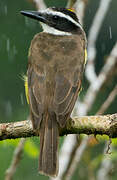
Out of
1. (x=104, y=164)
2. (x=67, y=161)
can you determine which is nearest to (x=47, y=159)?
(x=67, y=161)

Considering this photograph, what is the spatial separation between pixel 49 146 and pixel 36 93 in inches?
25.7

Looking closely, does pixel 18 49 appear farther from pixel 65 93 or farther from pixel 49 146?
pixel 49 146

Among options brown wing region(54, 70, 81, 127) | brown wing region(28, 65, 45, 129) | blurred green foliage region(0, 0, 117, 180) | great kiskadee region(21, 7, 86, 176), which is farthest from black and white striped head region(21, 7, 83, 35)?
blurred green foliage region(0, 0, 117, 180)

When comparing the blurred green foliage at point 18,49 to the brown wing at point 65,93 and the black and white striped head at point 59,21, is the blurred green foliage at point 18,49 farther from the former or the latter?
the brown wing at point 65,93

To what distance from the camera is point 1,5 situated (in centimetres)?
1380

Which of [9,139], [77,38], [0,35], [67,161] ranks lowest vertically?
[0,35]

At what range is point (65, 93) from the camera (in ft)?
18.8

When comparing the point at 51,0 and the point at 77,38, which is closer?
the point at 77,38

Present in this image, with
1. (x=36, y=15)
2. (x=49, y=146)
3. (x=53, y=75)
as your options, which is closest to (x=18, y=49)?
(x=36, y=15)

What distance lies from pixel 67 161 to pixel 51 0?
806cm

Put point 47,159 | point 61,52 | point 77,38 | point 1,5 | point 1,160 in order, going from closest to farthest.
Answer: point 47,159, point 61,52, point 77,38, point 1,160, point 1,5

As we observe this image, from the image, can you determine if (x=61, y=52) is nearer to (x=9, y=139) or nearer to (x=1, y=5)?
(x=9, y=139)

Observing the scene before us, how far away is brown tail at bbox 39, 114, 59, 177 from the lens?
5.21 m

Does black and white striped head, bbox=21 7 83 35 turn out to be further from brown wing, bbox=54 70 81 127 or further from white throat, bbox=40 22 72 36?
brown wing, bbox=54 70 81 127
